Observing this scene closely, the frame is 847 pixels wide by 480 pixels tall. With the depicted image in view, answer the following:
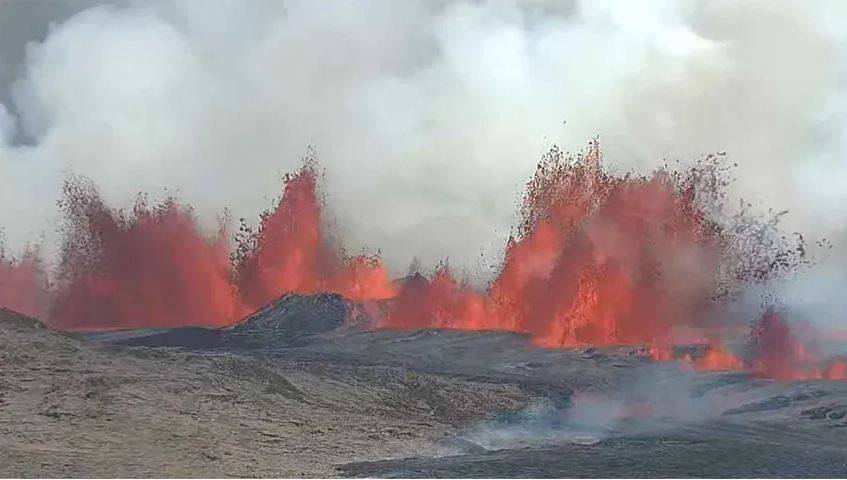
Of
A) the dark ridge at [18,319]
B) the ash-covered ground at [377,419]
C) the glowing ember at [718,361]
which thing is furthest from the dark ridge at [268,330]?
the glowing ember at [718,361]

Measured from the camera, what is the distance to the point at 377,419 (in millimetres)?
41344

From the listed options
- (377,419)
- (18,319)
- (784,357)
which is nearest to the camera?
(377,419)

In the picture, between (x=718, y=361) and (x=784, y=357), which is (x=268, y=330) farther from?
(x=784, y=357)

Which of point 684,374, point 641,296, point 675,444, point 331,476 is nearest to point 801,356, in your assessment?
point 684,374

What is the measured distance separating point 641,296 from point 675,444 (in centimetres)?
6554

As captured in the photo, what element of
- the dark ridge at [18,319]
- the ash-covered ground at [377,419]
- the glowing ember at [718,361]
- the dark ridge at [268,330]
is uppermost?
the dark ridge at [268,330]

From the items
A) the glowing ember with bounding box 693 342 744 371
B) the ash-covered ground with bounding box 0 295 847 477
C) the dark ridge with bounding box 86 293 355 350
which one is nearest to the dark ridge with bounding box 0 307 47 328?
the ash-covered ground with bounding box 0 295 847 477

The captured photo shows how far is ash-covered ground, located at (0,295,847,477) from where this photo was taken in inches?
1217

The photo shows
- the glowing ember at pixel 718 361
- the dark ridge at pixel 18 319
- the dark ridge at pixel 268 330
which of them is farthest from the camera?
the dark ridge at pixel 268 330

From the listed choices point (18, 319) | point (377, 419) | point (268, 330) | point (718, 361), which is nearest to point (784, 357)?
point (718, 361)

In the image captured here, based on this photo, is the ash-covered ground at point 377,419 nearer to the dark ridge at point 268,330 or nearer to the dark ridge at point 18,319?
the dark ridge at point 18,319

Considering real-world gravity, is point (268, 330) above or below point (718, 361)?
above

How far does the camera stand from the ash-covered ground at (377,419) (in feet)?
101

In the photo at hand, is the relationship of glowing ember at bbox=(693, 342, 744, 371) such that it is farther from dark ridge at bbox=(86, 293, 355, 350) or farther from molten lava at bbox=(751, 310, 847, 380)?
dark ridge at bbox=(86, 293, 355, 350)
